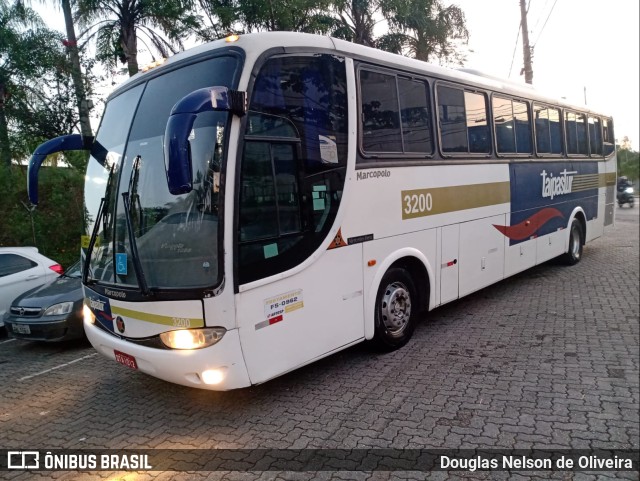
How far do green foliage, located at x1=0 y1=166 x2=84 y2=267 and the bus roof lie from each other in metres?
8.95

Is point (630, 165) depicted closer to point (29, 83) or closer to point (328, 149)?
point (29, 83)

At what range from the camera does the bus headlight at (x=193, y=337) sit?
3.73 m

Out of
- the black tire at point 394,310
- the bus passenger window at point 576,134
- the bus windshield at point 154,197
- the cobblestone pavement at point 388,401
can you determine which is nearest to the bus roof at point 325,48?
the bus windshield at point 154,197

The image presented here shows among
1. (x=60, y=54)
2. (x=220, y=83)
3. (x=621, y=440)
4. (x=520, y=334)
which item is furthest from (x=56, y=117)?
(x=621, y=440)

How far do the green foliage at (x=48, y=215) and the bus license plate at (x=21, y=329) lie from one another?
5974mm

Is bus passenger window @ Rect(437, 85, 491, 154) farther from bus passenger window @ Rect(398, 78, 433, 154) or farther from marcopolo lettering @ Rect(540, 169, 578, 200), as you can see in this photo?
marcopolo lettering @ Rect(540, 169, 578, 200)

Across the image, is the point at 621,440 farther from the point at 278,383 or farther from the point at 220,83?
the point at 220,83

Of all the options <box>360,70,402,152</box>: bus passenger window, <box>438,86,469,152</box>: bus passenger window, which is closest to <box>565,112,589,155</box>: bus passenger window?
<box>438,86,469,152</box>: bus passenger window

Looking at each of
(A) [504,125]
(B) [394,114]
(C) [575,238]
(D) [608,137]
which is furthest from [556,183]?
(B) [394,114]

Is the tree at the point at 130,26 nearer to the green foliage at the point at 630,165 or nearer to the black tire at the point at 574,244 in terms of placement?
the black tire at the point at 574,244

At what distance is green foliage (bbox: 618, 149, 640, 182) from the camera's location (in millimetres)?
56847

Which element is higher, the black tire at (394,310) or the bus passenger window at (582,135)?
the bus passenger window at (582,135)

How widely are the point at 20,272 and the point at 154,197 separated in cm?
544

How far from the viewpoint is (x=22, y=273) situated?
7938mm
